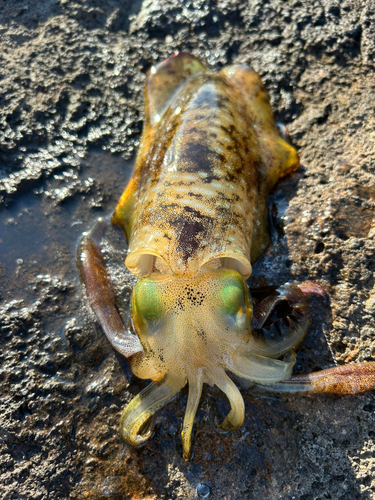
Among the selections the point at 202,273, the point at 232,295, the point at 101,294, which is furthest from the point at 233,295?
the point at 101,294

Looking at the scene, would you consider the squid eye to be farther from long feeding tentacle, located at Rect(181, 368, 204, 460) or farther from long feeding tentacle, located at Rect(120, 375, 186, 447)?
long feeding tentacle, located at Rect(120, 375, 186, 447)

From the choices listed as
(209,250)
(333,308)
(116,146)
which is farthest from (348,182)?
(116,146)

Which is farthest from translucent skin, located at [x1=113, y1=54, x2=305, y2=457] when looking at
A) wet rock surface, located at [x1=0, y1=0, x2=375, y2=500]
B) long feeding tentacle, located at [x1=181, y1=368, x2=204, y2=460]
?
wet rock surface, located at [x1=0, y1=0, x2=375, y2=500]

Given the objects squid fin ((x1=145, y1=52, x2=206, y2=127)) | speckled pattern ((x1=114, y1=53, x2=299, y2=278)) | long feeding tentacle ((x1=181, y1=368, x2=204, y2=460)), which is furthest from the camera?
squid fin ((x1=145, y1=52, x2=206, y2=127))

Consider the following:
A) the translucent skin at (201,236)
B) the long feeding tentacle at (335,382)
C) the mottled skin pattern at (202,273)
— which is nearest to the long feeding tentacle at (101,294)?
the mottled skin pattern at (202,273)

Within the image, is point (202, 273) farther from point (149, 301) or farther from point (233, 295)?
point (149, 301)

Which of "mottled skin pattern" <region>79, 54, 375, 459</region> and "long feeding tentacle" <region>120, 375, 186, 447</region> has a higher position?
"mottled skin pattern" <region>79, 54, 375, 459</region>

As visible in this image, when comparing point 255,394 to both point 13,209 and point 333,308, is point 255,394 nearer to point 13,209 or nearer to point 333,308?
point 333,308
